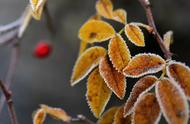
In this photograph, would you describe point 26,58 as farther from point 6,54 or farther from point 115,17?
point 115,17

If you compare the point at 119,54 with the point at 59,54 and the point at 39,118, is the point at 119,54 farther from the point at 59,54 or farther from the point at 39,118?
the point at 59,54

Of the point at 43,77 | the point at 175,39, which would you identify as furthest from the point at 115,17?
the point at 43,77

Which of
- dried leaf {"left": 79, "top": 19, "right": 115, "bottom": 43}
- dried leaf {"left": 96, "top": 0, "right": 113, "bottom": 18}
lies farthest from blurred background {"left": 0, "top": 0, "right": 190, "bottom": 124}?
dried leaf {"left": 79, "top": 19, "right": 115, "bottom": 43}

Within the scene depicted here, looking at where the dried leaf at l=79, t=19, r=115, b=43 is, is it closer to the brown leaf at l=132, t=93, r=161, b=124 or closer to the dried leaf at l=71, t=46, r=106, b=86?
the dried leaf at l=71, t=46, r=106, b=86

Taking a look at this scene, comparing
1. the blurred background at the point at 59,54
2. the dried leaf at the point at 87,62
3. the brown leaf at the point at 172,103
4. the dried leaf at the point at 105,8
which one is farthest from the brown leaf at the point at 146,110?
the blurred background at the point at 59,54

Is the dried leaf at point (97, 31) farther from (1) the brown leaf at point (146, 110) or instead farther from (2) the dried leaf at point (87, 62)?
(1) the brown leaf at point (146, 110)

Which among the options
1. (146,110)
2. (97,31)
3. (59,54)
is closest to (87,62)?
(97,31)
